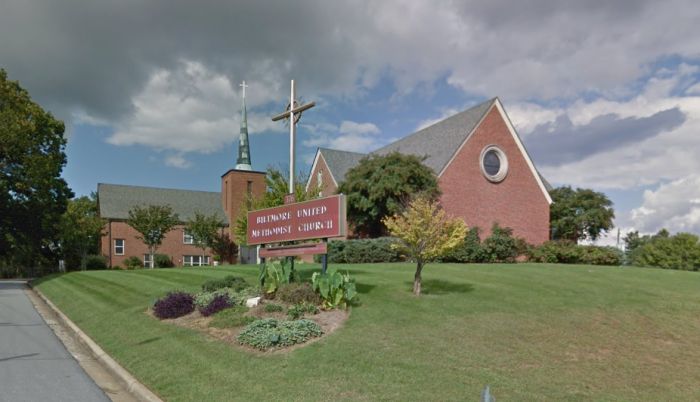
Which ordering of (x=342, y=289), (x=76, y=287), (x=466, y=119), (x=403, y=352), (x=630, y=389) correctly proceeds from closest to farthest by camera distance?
1. (x=630, y=389)
2. (x=403, y=352)
3. (x=342, y=289)
4. (x=76, y=287)
5. (x=466, y=119)

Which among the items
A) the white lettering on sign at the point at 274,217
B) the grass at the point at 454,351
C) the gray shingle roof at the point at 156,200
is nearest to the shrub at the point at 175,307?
the grass at the point at 454,351

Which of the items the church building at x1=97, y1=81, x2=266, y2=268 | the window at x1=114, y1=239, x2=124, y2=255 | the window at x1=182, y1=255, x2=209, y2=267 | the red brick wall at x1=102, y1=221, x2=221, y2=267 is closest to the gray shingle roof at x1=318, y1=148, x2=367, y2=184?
the church building at x1=97, y1=81, x2=266, y2=268

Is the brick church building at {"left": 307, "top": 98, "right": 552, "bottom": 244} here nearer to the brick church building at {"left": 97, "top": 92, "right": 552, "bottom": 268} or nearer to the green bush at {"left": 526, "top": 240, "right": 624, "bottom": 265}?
the brick church building at {"left": 97, "top": 92, "right": 552, "bottom": 268}

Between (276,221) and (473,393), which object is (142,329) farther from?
(473,393)

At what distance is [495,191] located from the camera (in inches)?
1417

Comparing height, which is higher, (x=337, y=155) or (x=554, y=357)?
(x=337, y=155)

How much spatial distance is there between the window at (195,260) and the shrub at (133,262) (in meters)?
5.04

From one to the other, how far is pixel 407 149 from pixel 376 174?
35.7 ft

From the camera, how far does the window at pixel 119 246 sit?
50.5 meters

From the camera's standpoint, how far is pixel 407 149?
138 feet

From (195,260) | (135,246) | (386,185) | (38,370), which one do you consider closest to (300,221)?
(38,370)

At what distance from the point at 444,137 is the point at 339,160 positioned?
10469mm

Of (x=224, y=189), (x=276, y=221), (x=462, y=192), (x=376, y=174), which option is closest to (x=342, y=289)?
(x=276, y=221)

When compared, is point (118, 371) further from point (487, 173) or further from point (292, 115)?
point (487, 173)
